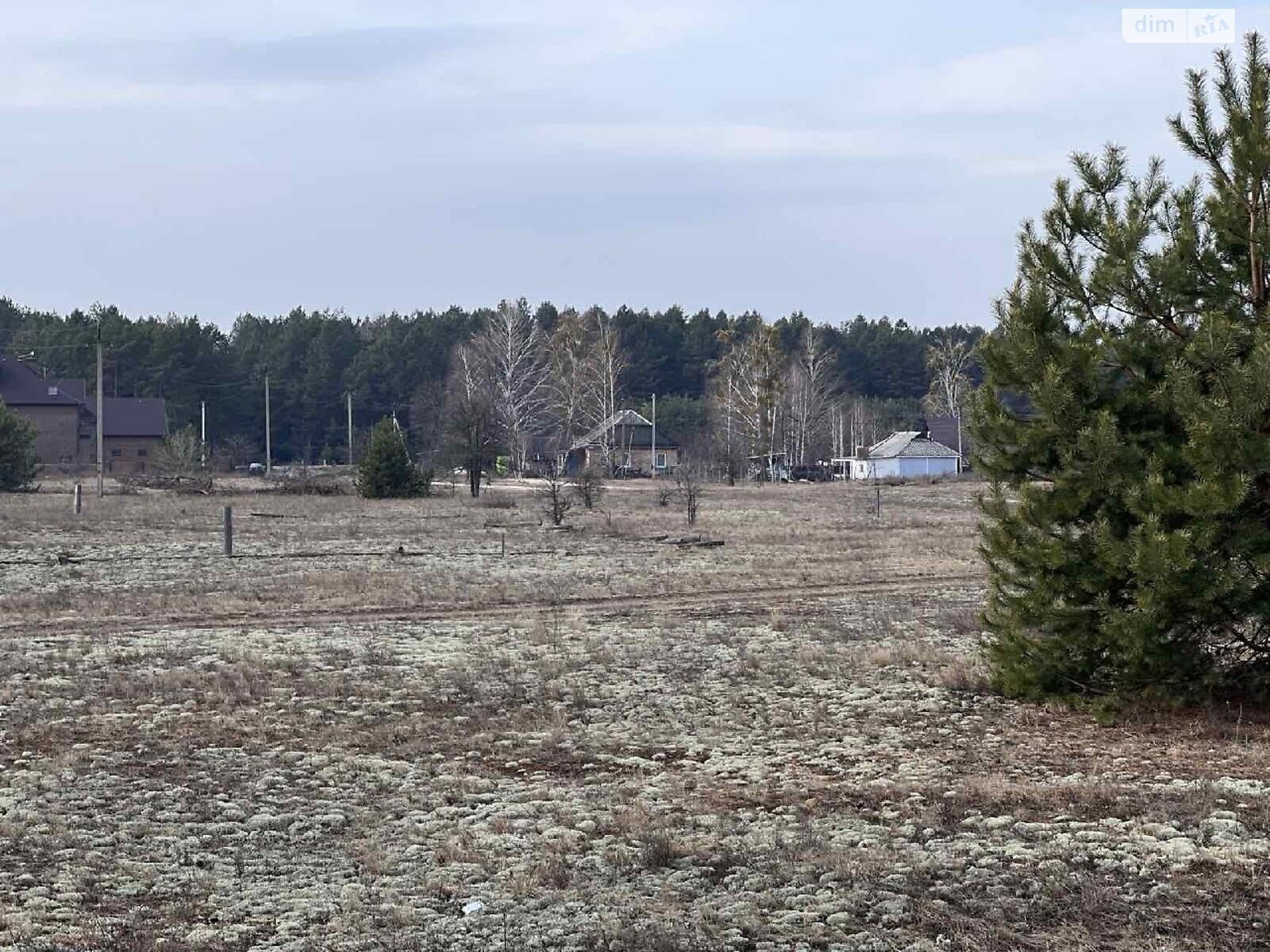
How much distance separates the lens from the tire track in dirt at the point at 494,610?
19.3m

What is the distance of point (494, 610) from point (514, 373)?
6420 cm

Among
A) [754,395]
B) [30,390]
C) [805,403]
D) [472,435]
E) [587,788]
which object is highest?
[30,390]

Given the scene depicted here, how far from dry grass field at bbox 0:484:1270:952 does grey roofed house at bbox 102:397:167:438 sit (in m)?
78.5

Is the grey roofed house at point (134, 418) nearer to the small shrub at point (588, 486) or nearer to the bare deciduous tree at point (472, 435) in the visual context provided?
the bare deciduous tree at point (472, 435)

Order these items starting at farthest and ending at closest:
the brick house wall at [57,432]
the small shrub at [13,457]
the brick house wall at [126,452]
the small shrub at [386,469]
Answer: the brick house wall at [126,452] → the brick house wall at [57,432] → the small shrub at [13,457] → the small shrub at [386,469]

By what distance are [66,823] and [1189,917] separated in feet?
20.8

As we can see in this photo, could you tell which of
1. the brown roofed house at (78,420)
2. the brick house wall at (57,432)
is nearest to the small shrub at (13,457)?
the brown roofed house at (78,420)

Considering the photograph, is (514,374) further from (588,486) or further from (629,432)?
(588,486)

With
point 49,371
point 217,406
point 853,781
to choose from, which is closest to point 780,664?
point 853,781

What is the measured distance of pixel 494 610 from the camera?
21.2 metres

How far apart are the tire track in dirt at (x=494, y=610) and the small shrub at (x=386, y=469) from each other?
1353 inches

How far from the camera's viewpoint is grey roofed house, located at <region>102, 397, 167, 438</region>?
95938 millimetres

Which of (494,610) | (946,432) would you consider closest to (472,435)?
(494,610)

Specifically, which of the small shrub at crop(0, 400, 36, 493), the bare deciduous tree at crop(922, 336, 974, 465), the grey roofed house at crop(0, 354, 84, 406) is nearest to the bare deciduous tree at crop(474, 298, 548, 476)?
the small shrub at crop(0, 400, 36, 493)
